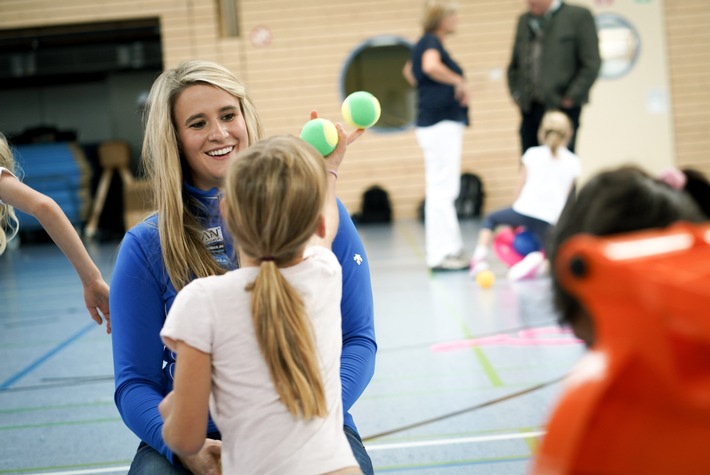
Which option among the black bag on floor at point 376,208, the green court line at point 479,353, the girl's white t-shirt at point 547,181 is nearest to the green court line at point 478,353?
the green court line at point 479,353

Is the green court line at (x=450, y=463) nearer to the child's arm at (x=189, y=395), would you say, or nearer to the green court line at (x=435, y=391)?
the green court line at (x=435, y=391)

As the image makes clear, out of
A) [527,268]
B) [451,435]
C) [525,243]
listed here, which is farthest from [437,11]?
[451,435]

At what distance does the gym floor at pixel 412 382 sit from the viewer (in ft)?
8.61

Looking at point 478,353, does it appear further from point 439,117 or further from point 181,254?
point 439,117

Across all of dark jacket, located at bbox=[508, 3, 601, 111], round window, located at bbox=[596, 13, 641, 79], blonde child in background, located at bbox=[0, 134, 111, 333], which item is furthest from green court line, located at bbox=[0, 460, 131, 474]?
round window, located at bbox=[596, 13, 641, 79]

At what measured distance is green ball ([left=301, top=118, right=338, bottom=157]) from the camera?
163 cm

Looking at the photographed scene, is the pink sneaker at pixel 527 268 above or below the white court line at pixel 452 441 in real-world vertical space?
above

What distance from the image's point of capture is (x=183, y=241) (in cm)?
174

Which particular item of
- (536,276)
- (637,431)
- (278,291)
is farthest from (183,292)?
(536,276)

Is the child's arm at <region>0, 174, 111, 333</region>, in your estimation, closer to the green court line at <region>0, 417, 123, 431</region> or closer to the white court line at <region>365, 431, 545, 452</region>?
the white court line at <region>365, 431, 545, 452</region>

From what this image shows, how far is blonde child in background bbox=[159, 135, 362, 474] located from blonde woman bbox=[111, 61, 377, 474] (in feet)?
0.94

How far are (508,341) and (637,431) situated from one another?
3099mm

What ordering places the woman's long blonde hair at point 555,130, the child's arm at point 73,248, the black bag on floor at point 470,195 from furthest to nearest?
the black bag on floor at point 470,195 < the woman's long blonde hair at point 555,130 < the child's arm at point 73,248

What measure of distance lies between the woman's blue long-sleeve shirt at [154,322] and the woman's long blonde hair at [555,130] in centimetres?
372
